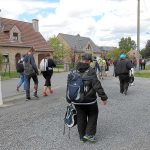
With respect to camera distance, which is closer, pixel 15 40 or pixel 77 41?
pixel 15 40

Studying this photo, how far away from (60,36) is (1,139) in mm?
79945

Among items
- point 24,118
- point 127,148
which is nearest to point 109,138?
point 127,148

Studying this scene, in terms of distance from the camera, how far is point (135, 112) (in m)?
9.73

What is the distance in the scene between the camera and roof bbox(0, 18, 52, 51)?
42.7m

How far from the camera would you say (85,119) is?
6727 millimetres

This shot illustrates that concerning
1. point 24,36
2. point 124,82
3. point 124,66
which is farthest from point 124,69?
point 24,36

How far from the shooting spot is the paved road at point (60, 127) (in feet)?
21.0

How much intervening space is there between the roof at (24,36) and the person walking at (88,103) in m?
35.4

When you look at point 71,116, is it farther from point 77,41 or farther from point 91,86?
point 77,41

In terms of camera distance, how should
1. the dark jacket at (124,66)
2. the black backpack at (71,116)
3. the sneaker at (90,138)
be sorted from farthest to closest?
the dark jacket at (124,66) → the black backpack at (71,116) → the sneaker at (90,138)

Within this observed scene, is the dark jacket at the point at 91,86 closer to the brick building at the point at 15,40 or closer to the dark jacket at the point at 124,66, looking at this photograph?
the dark jacket at the point at 124,66

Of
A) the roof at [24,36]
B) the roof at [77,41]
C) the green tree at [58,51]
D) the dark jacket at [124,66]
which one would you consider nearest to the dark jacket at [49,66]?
the dark jacket at [124,66]

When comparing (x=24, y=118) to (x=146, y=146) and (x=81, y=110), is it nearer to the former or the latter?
(x=81, y=110)

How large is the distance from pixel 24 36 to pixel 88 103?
134 feet
